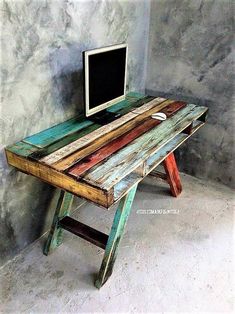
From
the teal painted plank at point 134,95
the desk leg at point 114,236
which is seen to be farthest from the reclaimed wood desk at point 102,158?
the teal painted plank at point 134,95

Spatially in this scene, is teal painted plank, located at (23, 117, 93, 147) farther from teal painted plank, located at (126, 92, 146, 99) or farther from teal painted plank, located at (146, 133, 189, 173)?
teal painted plank, located at (126, 92, 146, 99)

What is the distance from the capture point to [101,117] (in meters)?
1.93

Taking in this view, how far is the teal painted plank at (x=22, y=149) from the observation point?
4.98 feet

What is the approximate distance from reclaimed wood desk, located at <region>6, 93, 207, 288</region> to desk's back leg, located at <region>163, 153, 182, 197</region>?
0.29 m

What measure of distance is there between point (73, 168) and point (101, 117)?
63 cm

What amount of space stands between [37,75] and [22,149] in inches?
16.3

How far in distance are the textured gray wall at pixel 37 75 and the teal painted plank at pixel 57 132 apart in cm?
4

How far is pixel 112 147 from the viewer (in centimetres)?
159

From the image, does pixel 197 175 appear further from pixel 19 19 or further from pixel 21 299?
pixel 19 19

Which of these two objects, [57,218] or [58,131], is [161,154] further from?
[57,218]

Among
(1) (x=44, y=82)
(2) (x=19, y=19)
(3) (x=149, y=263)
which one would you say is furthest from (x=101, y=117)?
(3) (x=149, y=263)

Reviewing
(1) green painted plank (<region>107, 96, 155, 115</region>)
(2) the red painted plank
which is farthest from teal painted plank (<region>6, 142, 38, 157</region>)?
(1) green painted plank (<region>107, 96, 155, 115</region>)

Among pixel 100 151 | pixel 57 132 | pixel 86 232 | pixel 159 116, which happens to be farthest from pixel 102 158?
pixel 159 116

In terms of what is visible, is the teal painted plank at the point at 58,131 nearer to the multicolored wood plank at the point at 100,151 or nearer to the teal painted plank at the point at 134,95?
the multicolored wood plank at the point at 100,151
